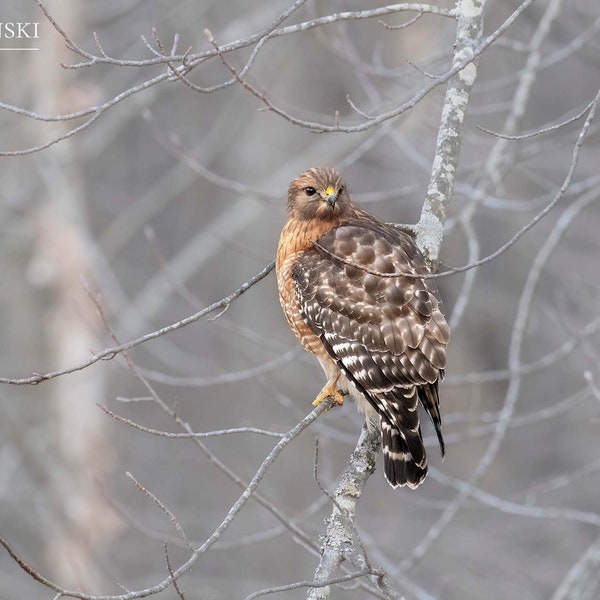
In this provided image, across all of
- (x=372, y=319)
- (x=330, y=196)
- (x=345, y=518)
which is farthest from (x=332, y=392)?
(x=345, y=518)

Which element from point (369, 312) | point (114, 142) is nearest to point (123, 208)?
point (114, 142)

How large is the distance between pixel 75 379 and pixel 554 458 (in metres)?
5.17

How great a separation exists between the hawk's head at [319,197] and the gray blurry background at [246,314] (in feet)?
10.3

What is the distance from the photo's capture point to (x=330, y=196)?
16.4 feet

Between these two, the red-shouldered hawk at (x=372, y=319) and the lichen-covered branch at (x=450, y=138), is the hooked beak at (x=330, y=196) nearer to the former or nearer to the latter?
the red-shouldered hawk at (x=372, y=319)

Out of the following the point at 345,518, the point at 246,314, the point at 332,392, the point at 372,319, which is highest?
the point at 246,314

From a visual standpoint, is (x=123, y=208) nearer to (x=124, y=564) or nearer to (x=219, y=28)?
(x=219, y=28)

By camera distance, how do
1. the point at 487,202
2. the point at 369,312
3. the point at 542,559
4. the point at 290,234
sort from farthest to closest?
the point at 542,559 → the point at 487,202 → the point at 290,234 → the point at 369,312

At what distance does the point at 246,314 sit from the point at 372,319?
335 inches

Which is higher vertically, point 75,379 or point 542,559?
point 75,379

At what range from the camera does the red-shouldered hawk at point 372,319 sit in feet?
14.5

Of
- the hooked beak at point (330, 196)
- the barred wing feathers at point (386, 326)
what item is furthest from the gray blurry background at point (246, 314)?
the barred wing feathers at point (386, 326)

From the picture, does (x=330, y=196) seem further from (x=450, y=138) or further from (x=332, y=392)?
(x=332, y=392)

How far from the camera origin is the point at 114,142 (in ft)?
47.2
